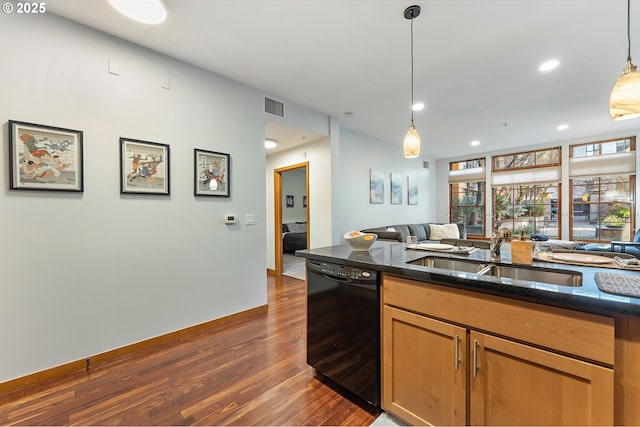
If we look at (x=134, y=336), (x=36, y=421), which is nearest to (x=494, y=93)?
(x=134, y=336)

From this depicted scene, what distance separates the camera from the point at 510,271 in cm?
151

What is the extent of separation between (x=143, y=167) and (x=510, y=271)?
9.32 feet

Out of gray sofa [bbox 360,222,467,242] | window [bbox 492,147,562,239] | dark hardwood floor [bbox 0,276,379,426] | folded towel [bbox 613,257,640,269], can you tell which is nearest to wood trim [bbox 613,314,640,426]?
folded towel [bbox 613,257,640,269]

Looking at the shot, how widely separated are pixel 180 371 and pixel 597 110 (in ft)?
20.2

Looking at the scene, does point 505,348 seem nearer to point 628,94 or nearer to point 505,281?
point 505,281

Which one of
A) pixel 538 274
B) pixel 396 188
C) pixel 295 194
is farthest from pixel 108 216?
pixel 295 194

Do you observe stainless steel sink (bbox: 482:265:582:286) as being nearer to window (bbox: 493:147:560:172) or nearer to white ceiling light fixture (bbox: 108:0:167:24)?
white ceiling light fixture (bbox: 108:0:167:24)

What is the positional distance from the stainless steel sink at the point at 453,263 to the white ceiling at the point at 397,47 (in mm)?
1772

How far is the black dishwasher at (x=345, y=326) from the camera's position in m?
1.56

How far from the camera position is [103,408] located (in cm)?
166

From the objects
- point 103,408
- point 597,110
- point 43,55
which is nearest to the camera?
point 103,408

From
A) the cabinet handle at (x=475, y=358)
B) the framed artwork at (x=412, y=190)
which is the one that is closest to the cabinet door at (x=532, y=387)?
the cabinet handle at (x=475, y=358)

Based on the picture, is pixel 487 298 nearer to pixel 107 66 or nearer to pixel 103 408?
pixel 103 408

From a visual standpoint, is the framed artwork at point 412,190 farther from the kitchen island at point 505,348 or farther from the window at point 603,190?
the kitchen island at point 505,348
